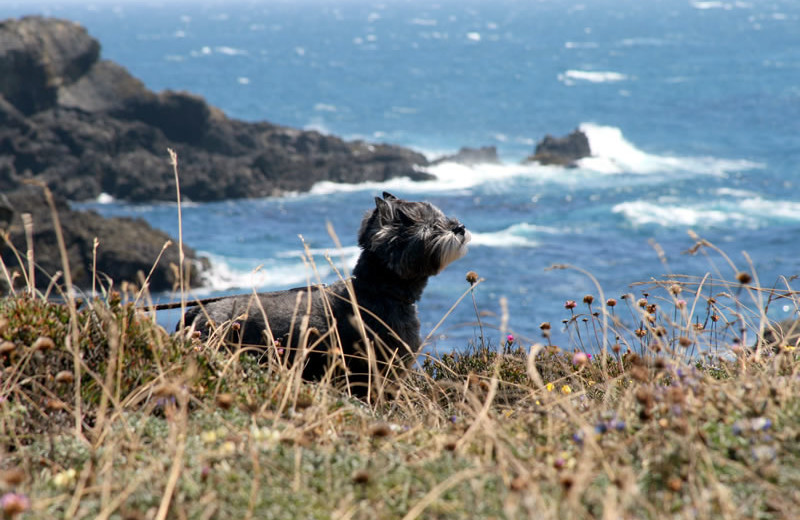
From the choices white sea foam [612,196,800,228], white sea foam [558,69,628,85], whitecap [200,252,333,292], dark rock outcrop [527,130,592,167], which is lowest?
whitecap [200,252,333,292]

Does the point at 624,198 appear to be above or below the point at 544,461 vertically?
below

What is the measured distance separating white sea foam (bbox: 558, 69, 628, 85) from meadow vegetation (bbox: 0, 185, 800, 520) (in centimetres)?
10746

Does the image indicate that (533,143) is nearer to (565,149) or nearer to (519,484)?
(565,149)

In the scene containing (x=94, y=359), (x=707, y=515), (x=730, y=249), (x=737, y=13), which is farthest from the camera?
(x=737, y=13)

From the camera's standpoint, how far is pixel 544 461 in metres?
3.43

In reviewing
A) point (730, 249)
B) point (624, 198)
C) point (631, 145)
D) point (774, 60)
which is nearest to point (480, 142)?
point (631, 145)

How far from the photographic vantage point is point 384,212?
677cm

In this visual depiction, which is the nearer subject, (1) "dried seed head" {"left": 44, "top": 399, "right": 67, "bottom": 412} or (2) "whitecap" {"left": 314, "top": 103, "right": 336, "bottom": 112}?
(1) "dried seed head" {"left": 44, "top": 399, "right": 67, "bottom": 412}

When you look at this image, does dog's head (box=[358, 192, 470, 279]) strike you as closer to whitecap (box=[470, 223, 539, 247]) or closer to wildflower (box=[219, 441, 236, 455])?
wildflower (box=[219, 441, 236, 455])

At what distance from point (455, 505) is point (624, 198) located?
4802 cm

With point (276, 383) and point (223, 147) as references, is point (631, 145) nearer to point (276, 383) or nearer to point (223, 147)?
point (223, 147)

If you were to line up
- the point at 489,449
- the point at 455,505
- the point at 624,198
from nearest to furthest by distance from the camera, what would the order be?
1. the point at 455,505
2. the point at 489,449
3. the point at 624,198

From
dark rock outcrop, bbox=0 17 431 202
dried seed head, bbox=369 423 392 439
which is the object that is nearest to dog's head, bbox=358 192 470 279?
dried seed head, bbox=369 423 392 439

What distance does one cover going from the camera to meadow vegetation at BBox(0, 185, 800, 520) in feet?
9.83
